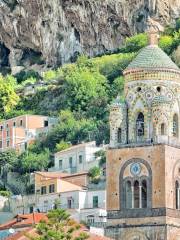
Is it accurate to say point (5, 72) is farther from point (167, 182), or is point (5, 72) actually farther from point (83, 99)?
point (167, 182)

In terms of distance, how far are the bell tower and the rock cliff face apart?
85.0 m

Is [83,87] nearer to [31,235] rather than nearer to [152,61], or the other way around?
[152,61]

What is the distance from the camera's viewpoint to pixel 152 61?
99.1 metres

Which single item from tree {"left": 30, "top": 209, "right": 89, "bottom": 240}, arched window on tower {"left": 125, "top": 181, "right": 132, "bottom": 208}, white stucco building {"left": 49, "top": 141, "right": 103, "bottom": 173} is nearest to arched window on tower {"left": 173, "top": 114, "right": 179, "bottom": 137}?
arched window on tower {"left": 125, "top": 181, "right": 132, "bottom": 208}

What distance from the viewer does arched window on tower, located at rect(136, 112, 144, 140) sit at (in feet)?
322

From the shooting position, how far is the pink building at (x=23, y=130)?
527 ft

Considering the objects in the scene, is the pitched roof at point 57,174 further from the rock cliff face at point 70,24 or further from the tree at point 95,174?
the rock cliff face at point 70,24

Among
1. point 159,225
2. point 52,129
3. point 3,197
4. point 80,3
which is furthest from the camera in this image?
point 80,3

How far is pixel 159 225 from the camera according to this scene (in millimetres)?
95812

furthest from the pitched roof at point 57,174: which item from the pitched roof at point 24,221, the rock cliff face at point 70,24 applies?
the rock cliff face at point 70,24

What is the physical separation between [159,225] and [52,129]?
63349 mm

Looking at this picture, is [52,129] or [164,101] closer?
[164,101]

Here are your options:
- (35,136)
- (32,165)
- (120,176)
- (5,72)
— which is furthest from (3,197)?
(5,72)

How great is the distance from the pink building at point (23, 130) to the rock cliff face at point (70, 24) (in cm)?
2519
